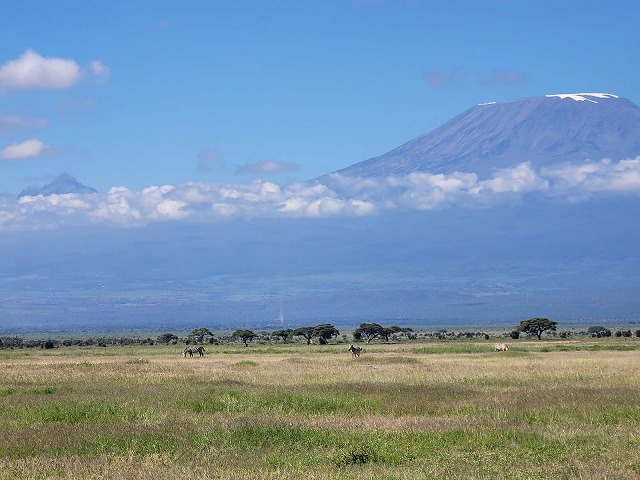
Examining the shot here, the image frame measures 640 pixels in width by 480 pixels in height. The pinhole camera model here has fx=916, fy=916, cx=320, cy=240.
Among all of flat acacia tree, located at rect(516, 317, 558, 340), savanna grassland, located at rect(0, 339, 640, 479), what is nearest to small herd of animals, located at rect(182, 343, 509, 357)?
savanna grassland, located at rect(0, 339, 640, 479)

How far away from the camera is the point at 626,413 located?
72.4 ft

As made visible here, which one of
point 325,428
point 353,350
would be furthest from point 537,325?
point 325,428

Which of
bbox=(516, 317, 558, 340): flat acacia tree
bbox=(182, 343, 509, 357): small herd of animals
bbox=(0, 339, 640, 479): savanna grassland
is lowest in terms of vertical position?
bbox=(0, 339, 640, 479): savanna grassland

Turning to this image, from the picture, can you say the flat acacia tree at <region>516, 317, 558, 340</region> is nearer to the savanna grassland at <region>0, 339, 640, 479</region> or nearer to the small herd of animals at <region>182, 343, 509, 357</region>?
the small herd of animals at <region>182, 343, 509, 357</region>

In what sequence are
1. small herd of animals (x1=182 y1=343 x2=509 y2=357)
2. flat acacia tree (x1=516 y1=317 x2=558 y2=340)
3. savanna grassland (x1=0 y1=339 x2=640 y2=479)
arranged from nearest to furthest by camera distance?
savanna grassland (x1=0 y1=339 x2=640 y2=479)
small herd of animals (x1=182 y1=343 x2=509 y2=357)
flat acacia tree (x1=516 y1=317 x2=558 y2=340)

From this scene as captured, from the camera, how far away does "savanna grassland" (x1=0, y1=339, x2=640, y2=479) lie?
15.7 meters

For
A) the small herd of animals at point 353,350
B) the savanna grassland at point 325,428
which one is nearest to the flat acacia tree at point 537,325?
the small herd of animals at point 353,350

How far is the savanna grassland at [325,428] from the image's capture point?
15734mm

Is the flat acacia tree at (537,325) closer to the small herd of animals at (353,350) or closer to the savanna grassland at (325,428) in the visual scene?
the small herd of animals at (353,350)

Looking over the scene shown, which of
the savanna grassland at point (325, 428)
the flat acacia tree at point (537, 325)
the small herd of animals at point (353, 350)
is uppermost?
the flat acacia tree at point (537, 325)

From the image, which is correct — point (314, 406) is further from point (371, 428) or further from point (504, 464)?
point (504, 464)

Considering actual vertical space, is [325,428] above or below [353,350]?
below

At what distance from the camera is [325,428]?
20.5 metres

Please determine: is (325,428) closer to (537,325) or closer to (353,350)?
(353,350)
